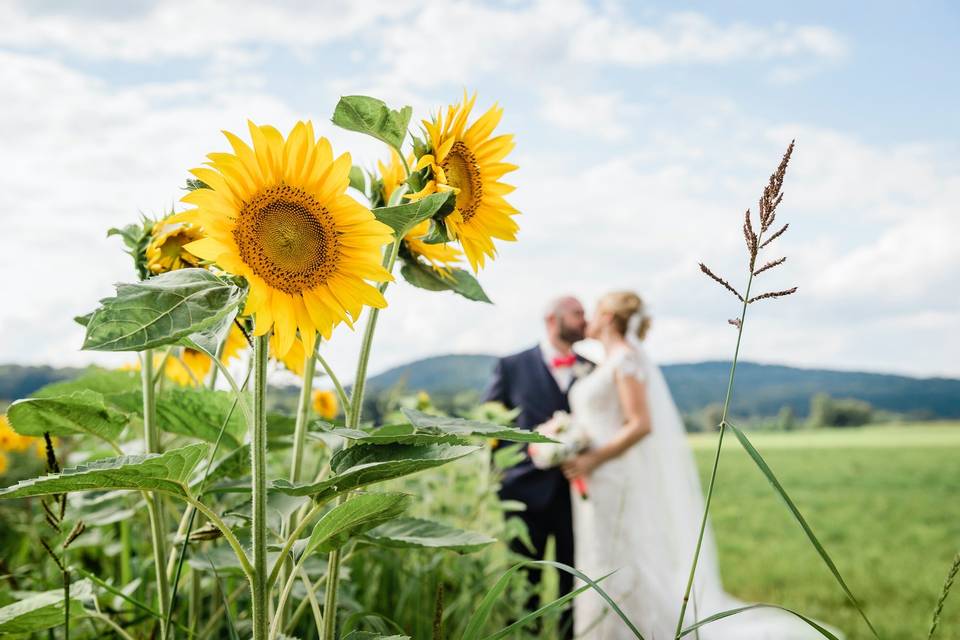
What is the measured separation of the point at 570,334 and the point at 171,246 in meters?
4.64

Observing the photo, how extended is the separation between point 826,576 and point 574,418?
12.8 ft

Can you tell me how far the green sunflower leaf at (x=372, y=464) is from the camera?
2.94 ft

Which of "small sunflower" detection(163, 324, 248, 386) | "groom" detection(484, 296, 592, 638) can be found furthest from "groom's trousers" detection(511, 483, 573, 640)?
"small sunflower" detection(163, 324, 248, 386)

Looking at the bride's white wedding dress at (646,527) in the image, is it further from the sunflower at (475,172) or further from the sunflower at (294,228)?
the sunflower at (294,228)

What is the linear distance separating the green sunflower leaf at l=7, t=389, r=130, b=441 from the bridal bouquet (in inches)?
141

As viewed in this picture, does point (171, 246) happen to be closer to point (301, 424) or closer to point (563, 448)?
point (301, 424)

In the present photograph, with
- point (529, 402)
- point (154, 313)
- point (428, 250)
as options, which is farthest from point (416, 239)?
point (529, 402)

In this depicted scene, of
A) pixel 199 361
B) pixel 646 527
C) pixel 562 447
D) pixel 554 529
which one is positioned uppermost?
pixel 199 361

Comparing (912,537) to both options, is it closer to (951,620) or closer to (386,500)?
(951,620)

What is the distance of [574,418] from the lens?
5340 mm

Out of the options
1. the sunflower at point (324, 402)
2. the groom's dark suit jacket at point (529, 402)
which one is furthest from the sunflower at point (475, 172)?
the groom's dark suit jacket at point (529, 402)

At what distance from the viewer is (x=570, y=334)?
5.74 meters

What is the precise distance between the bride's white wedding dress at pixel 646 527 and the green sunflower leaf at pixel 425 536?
3.55 m

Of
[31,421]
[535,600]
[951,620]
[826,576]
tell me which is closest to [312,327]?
[31,421]
